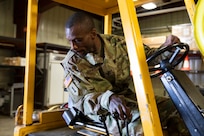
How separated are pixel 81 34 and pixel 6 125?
12.6 feet

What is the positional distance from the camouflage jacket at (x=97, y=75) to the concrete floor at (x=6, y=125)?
302 centimetres

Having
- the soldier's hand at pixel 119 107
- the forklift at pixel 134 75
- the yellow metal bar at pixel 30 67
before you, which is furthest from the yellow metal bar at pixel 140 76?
the yellow metal bar at pixel 30 67

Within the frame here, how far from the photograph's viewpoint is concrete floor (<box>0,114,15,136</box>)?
4184 millimetres

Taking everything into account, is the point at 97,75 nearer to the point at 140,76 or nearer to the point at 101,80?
the point at 101,80

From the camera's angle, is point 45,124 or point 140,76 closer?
point 140,76

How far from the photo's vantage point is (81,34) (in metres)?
1.73

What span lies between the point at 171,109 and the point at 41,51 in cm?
546

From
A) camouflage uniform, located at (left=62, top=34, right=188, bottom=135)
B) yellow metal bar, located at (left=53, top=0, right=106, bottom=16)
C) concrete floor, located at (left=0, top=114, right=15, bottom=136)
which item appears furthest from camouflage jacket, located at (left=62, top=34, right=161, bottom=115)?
concrete floor, located at (left=0, top=114, right=15, bottom=136)

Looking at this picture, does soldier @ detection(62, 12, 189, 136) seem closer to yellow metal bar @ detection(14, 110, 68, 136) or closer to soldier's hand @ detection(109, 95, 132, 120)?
soldier's hand @ detection(109, 95, 132, 120)

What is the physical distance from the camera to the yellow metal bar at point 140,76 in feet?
2.98

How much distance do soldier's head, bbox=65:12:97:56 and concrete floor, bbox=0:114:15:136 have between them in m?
3.14

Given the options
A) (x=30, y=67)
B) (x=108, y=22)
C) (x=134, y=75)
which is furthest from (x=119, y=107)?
(x=108, y=22)

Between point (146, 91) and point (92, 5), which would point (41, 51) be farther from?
point (146, 91)

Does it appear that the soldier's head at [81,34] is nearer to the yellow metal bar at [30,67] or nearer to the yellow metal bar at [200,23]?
the yellow metal bar at [30,67]
